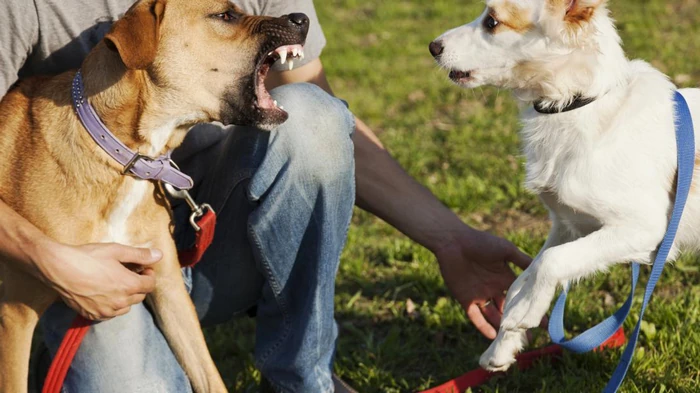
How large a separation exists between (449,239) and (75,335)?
1411 millimetres

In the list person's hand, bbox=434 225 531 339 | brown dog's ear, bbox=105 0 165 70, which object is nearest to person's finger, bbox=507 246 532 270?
person's hand, bbox=434 225 531 339

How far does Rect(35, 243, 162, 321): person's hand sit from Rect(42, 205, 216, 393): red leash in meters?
0.14

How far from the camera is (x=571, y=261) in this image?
9.13 feet

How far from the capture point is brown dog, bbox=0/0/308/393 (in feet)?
9.05

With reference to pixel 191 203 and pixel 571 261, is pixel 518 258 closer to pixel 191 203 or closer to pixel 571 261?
pixel 571 261

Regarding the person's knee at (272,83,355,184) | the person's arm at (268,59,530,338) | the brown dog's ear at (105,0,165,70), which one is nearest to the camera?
the brown dog's ear at (105,0,165,70)

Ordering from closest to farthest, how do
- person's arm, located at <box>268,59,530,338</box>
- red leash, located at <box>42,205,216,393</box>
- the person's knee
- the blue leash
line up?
the blue leash, red leash, located at <box>42,205,216,393</box>, the person's knee, person's arm, located at <box>268,59,530,338</box>

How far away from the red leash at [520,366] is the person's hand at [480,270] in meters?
0.16

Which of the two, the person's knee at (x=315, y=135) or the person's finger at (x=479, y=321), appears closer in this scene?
the person's knee at (x=315, y=135)

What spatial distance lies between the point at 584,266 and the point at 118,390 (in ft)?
5.34

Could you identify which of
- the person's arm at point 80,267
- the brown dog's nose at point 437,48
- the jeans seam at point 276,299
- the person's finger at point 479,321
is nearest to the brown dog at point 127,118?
the person's arm at point 80,267

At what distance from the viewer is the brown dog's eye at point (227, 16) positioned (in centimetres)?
297

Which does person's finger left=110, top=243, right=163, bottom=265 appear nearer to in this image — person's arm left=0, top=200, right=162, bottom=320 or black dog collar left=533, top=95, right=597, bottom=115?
person's arm left=0, top=200, right=162, bottom=320

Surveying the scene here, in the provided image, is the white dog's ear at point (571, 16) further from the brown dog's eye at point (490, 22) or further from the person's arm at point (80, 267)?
the person's arm at point (80, 267)
